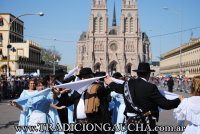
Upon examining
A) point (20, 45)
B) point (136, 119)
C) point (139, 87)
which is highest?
point (20, 45)

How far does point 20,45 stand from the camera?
66312mm

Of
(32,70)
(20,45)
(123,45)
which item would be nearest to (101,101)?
(20,45)

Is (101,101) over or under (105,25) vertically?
under

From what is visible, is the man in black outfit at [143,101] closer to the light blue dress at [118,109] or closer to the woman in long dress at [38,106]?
the woman in long dress at [38,106]

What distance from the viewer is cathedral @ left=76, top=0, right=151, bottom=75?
106625 millimetres

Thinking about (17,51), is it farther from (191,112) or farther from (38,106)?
(191,112)

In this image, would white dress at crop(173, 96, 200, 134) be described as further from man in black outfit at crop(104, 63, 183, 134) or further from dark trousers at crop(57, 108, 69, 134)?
dark trousers at crop(57, 108, 69, 134)

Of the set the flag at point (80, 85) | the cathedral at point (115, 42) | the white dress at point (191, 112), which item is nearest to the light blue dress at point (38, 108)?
the flag at point (80, 85)

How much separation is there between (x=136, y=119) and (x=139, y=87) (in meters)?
0.55

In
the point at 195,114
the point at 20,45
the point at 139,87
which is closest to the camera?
the point at 195,114

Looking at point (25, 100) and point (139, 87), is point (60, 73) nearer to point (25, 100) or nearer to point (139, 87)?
point (25, 100)

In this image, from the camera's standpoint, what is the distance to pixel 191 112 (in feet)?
16.7

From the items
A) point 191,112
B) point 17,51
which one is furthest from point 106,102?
point 17,51

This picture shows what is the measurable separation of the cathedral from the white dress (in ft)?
328
